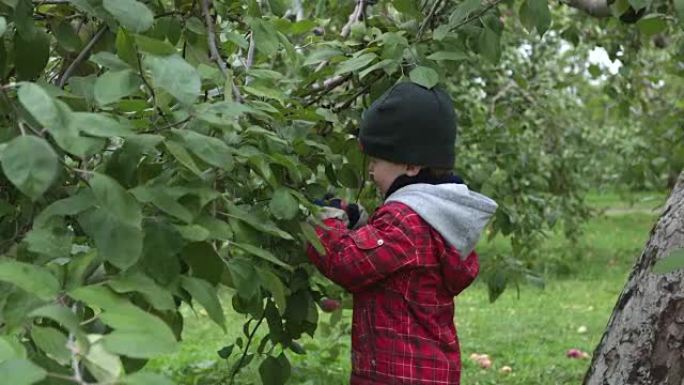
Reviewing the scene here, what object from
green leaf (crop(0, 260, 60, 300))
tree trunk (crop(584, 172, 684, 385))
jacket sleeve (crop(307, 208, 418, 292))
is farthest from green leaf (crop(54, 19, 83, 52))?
tree trunk (crop(584, 172, 684, 385))

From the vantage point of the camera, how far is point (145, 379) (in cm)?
123

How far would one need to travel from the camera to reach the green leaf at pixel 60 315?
1.32 metres

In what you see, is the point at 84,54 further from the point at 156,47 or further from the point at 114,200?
the point at 114,200

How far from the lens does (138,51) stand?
181 centimetres

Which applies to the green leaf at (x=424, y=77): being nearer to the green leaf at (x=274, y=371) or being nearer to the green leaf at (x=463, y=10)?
the green leaf at (x=463, y=10)

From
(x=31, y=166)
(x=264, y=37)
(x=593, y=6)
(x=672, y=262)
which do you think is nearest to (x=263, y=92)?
(x=264, y=37)

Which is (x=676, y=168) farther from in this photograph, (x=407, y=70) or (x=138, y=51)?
(x=138, y=51)

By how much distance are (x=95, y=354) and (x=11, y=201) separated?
97 cm

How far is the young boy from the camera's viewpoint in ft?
8.63

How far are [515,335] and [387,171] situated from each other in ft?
17.0

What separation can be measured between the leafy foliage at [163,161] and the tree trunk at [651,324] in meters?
0.59

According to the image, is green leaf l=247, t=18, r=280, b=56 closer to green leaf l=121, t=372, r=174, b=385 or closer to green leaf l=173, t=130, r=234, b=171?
green leaf l=173, t=130, r=234, b=171

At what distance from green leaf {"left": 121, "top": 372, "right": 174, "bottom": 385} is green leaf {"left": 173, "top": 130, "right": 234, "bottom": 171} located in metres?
0.50

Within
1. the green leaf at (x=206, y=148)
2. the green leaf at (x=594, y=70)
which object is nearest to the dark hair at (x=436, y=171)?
the green leaf at (x=206, y=148)
